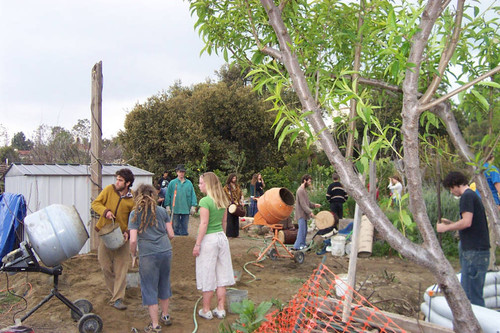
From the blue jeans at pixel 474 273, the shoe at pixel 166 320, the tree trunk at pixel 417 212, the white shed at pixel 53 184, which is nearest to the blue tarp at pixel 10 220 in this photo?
the white shed at pixel 53 184

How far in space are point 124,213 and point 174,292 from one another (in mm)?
1513

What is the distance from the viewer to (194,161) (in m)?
18.6

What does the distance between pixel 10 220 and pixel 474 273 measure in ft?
20.4

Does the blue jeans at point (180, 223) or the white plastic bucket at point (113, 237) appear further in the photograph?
the blue jeans at point (180, 223)

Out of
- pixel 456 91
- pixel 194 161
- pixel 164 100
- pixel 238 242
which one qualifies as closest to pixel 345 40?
pixel 456 91

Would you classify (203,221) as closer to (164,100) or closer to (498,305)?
(498,305)

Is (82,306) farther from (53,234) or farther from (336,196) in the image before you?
(336,196)

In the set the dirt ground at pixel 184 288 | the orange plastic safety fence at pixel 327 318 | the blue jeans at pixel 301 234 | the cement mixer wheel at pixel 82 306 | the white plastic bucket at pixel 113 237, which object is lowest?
the dirt ground at pixel 184 288

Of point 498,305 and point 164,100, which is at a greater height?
point 164,100

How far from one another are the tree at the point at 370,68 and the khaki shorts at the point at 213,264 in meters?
2.31

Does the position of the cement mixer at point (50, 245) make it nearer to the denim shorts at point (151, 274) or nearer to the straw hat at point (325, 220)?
the denim shorts at point (151, 274)

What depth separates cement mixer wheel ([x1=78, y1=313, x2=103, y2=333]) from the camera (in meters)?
4.20

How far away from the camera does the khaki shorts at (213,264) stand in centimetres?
475

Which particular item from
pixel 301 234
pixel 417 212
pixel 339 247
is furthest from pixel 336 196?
pixel 417 212
